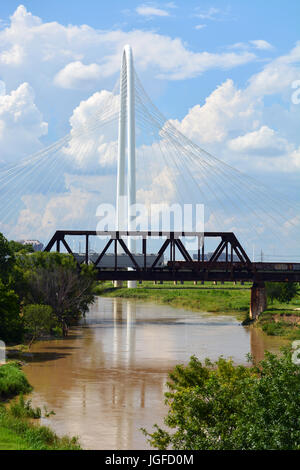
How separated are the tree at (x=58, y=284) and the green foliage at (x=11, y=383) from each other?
21.8m

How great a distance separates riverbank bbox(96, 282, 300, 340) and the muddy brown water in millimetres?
2006

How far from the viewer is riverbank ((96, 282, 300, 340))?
66.6 metres

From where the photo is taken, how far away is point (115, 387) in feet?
123

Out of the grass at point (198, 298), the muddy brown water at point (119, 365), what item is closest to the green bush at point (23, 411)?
the muddy brown water at point (119, 365)

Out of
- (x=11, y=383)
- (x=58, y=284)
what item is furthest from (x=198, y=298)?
(x=11, y=383)

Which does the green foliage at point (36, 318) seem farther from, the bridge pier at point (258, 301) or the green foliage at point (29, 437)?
the bridge pier at point (258, 301)

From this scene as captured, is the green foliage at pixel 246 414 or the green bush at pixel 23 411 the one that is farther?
the green bush at pixel 23 411

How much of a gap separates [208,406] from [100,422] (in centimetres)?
1011

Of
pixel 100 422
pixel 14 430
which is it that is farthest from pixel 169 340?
pixel 14 430

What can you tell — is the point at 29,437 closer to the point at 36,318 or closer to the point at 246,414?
the point at 246,414

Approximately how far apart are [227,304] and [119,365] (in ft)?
192

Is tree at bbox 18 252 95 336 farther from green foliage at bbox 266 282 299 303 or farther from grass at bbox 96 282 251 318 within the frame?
green foliage at bbox 266 282 299 303

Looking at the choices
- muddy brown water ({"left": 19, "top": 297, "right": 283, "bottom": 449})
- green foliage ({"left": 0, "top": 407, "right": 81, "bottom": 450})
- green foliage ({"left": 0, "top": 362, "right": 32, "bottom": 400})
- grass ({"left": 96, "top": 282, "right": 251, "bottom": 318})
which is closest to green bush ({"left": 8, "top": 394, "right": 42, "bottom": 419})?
muddy brown water ({"left": 19, "top": 297, "right": 283, "bottom": 449})

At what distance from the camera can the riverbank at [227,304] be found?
66562 mm
